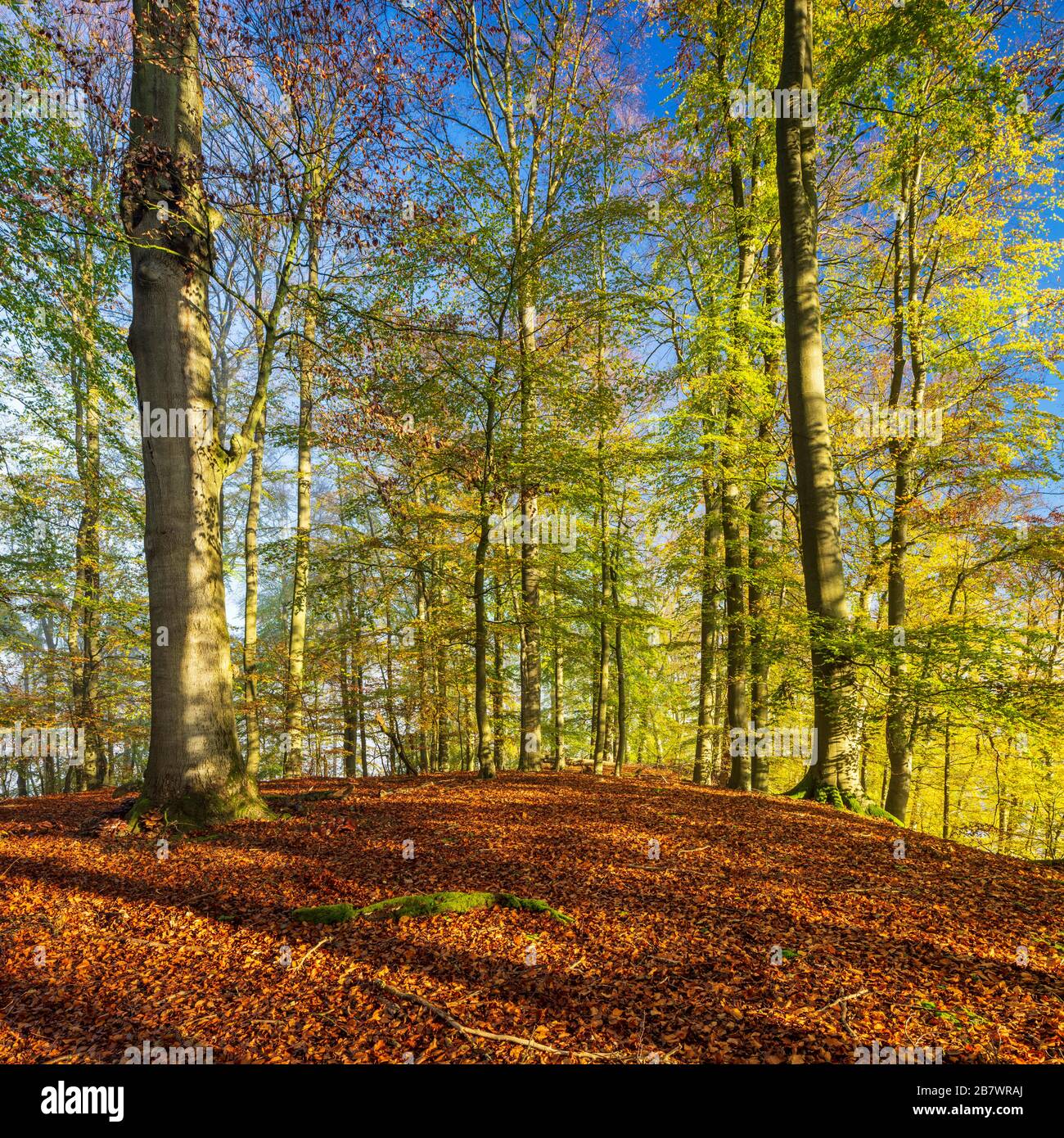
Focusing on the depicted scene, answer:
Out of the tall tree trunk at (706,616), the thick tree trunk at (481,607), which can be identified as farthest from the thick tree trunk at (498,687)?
the tall tree trunk at (706,616)

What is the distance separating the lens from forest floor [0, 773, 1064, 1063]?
2221 mm

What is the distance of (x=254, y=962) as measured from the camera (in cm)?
289

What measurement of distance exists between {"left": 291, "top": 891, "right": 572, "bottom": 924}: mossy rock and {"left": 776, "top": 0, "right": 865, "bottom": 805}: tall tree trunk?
4584mm

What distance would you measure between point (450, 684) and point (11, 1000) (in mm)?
10116

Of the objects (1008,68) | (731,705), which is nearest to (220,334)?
(731,705)

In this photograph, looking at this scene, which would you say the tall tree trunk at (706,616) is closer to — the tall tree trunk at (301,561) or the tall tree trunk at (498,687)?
the tall tree trunk at (498,687)

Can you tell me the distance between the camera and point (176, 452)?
17.4 ft

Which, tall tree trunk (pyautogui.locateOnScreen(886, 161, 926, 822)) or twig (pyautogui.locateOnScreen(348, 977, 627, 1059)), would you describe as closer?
twig (pyautogui.locateOnScreen(348, 977, 627, 1059))

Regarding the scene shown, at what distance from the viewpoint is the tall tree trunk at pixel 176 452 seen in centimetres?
525

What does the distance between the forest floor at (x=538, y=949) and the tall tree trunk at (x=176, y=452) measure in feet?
2.19

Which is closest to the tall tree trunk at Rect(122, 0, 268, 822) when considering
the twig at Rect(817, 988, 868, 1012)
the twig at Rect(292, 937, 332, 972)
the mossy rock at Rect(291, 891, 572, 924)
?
the mossy rock at Rect(291, 891, 572, 924)

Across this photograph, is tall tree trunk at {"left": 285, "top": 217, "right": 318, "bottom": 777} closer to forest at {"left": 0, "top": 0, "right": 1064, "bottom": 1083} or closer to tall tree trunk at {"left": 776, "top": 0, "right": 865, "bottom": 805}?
forest at {"left": 0, "top": 0, "right": 1064, "bottom": 1083}

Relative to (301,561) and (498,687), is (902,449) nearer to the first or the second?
(498,687)
